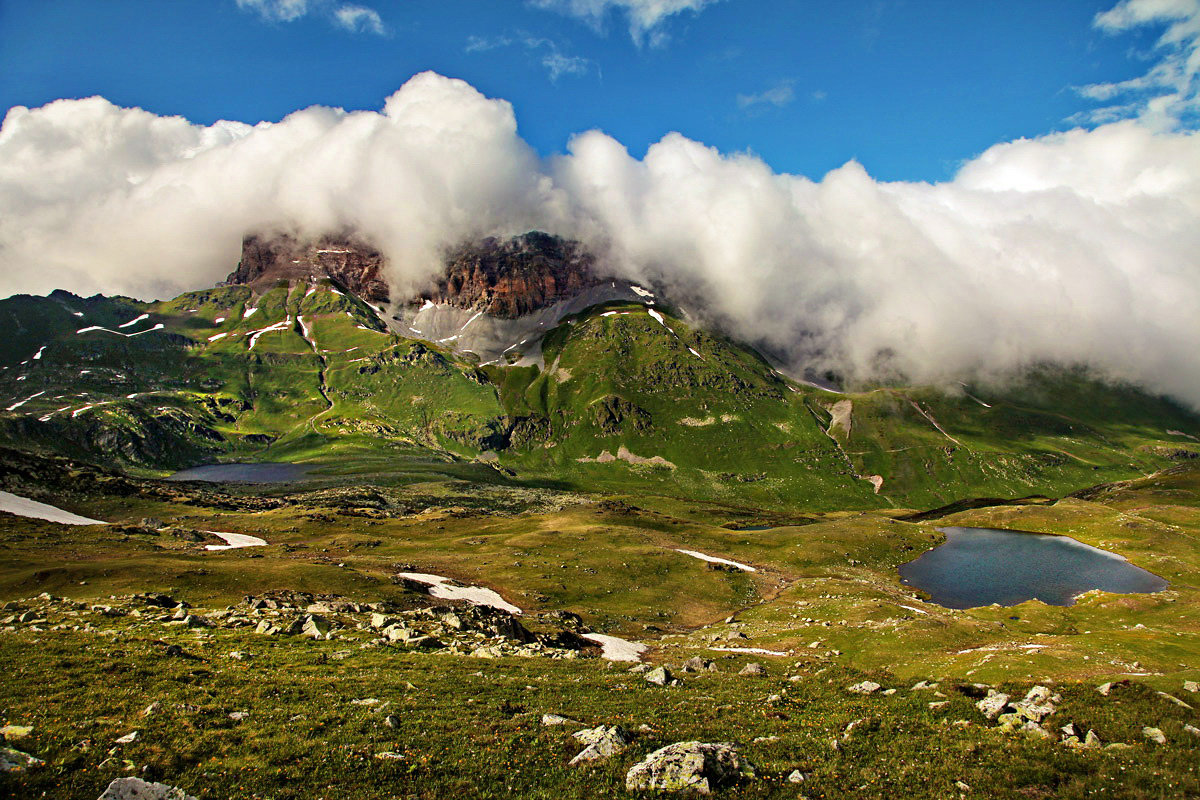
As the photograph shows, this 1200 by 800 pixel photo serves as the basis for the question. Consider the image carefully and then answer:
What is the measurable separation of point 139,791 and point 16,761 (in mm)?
4199

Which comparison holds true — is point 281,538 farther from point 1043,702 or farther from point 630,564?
point 1043,702

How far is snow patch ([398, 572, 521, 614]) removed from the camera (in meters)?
77.7

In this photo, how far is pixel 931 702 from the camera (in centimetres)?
2891

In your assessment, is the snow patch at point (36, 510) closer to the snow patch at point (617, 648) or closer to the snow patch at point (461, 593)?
the snow patch at point (461, 593)

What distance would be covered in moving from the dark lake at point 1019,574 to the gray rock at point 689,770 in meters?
A: 117

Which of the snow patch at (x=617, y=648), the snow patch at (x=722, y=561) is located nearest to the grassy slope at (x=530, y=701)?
the snow patch at (x=617, y=648)

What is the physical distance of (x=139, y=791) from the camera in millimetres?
15648

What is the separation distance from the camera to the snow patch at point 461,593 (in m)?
77.7

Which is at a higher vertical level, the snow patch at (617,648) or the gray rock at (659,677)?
the gray rock at (659,677)

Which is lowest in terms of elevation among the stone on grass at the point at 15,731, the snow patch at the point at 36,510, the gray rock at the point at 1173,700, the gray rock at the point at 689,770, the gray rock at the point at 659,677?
the snow patch at the point at 36,510

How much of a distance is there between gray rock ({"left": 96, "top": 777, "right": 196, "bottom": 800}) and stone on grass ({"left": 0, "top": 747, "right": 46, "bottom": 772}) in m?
2.66

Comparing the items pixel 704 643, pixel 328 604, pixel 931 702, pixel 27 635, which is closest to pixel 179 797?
pixel 27 635

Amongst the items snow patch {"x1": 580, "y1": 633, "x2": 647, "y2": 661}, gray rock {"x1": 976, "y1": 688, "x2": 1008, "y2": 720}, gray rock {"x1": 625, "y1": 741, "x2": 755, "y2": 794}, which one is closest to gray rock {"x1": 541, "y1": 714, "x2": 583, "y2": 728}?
gray rock {"x1": 625, "y1": 741, "x2": 755, "y2": 794}

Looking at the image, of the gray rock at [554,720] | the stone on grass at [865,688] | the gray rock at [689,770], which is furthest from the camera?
the stone on grass at [865,688]
